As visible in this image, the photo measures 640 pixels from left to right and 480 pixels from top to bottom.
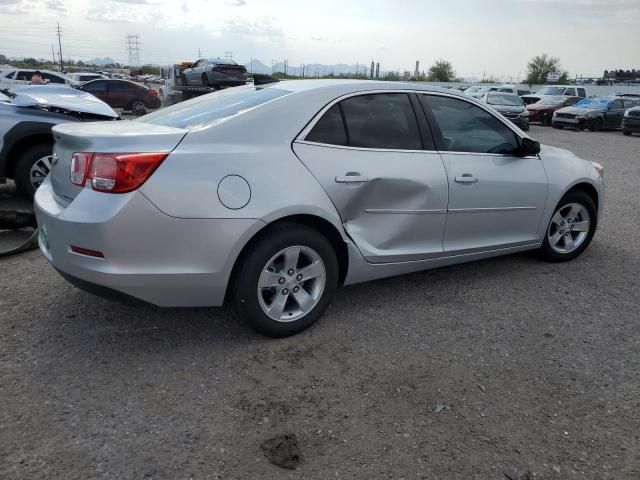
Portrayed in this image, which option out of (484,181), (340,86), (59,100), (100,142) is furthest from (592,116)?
(100,142)

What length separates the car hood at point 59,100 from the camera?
6312 millimetres

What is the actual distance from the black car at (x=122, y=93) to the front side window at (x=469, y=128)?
19.3m

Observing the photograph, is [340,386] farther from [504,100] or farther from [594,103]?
[594,103]

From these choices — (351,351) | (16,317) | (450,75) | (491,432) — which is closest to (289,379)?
(351,351)

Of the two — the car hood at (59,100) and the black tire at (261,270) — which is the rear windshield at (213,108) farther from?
the car hood at (59,100)

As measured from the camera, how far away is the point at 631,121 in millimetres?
22125

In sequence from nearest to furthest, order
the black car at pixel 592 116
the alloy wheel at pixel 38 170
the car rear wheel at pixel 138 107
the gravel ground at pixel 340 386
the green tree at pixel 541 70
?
1. the gravel ground at pixel 340 386
2. the alloy wheel at pixel 38 170
3. the car rear wheel at pixel 138 107
4. the black car at pixel 592 116
5. the green tree at pixel 541 70

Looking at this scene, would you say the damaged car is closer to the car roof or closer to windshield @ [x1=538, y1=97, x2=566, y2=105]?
the car roof

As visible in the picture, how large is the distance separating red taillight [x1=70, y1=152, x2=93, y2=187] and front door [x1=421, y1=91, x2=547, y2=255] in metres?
2.40

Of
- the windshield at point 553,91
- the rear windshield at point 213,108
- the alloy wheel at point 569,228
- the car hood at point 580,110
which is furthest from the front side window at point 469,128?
the windshield at point 553,91

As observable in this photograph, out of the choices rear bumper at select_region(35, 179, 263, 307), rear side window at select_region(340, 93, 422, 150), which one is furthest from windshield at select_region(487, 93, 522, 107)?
rear bumper at select_region(35, 179, 263, 307)

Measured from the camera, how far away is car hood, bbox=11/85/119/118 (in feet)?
20.7

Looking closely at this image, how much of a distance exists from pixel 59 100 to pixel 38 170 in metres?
1.09

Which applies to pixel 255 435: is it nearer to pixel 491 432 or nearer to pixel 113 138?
pixel 491 432
